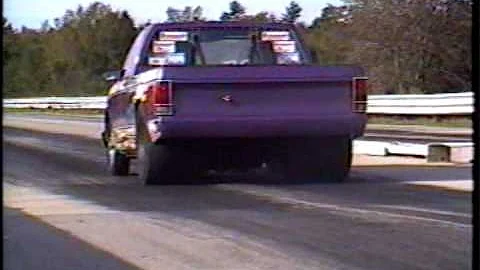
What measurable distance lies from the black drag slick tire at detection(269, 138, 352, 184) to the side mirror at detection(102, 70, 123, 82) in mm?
1958

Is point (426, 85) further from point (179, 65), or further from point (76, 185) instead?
point (76, 185)

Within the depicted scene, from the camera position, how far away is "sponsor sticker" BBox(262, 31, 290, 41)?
12599mm

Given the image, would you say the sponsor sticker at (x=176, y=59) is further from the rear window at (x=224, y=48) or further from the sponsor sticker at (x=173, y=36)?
the sponsor sticker at (x=173, y=36)

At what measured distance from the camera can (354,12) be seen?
370 inches

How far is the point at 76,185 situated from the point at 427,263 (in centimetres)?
636

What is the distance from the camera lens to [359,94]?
37.6 feet

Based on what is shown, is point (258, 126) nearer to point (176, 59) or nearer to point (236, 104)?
point (236, 104)

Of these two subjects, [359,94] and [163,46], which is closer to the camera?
[359,94]

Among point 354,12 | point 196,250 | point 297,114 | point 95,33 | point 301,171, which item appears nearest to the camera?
point 196,250

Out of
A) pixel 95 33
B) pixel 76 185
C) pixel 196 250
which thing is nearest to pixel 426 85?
pixel 196 250

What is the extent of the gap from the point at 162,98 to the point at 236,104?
2.49 ft

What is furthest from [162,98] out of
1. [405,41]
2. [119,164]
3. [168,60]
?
[405,41]

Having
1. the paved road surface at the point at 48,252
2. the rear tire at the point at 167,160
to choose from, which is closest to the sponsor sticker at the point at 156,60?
the rear tire at the point at 167,160

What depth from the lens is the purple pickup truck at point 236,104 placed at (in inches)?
440
